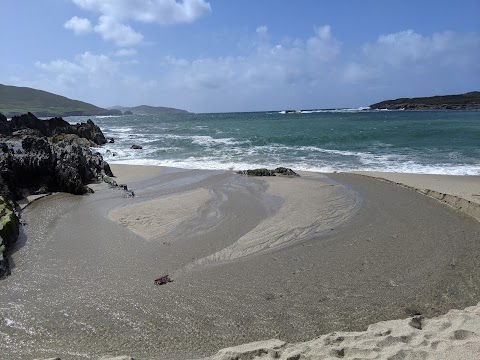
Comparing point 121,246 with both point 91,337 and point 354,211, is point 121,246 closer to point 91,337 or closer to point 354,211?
point 91,337

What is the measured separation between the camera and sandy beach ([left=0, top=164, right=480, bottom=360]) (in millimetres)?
4645

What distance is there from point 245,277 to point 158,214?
485 centimetres

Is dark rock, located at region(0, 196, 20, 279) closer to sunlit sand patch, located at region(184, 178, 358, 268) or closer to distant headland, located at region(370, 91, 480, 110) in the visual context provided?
sunlit sand patch, located at region(184, 178, 358, 268)

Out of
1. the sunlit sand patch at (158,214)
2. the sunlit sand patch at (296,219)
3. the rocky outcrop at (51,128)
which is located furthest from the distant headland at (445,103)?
the sunlit sand patch at (158,214)

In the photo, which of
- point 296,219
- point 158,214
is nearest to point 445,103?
point 296,219

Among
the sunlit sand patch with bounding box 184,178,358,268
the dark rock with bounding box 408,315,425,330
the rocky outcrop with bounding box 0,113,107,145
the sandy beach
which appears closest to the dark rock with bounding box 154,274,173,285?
the sandy beach

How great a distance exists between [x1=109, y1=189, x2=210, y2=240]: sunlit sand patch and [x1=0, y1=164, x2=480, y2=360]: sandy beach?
0.20 ft

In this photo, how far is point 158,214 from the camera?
10.6 meters

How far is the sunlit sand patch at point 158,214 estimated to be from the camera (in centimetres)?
938

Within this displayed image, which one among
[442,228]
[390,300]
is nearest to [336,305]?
[390,300]

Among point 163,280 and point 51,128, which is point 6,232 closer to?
point 163,280

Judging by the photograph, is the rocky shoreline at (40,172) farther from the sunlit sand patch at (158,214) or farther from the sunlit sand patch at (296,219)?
the sunlit sand patch at (296,219)

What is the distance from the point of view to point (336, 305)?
5.51m

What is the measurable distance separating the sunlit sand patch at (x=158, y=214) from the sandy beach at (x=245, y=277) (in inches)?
2.4
